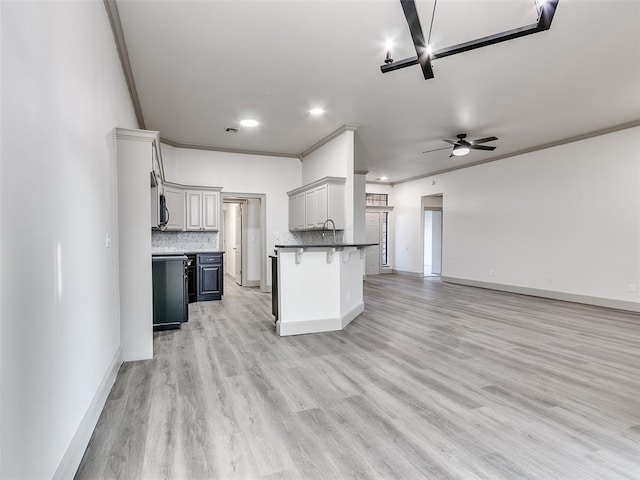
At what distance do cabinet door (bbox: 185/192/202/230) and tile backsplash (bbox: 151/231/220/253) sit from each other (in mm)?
309

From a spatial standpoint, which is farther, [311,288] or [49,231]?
[311,288]

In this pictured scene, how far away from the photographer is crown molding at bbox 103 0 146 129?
277 cm

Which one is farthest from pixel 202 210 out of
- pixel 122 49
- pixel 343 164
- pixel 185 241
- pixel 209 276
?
pixel 122 49

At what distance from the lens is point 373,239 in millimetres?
11062

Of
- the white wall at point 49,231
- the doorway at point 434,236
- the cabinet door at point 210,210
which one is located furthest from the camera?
the doorway at point 434,236

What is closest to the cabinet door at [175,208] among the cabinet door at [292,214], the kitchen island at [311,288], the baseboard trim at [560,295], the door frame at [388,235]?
the cabinet door at [292,214]

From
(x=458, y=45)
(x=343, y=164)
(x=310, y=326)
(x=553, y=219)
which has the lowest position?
(x=310, y=326)

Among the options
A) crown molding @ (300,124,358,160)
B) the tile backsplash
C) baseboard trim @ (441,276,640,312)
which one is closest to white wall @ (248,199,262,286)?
the tile backsplash

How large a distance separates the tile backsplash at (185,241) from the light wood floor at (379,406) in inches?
110

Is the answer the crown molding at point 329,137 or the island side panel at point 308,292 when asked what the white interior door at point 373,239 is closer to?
the crown molding at point 329,137

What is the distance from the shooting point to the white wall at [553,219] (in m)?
5.66

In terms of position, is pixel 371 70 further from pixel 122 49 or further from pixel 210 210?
pixel 210 210

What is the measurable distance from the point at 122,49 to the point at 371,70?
247 centimetres

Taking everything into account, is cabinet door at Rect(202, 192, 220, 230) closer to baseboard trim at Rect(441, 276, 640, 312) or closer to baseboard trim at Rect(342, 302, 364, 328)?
baseboard trim at Rect(342, 302, 364, 328)
